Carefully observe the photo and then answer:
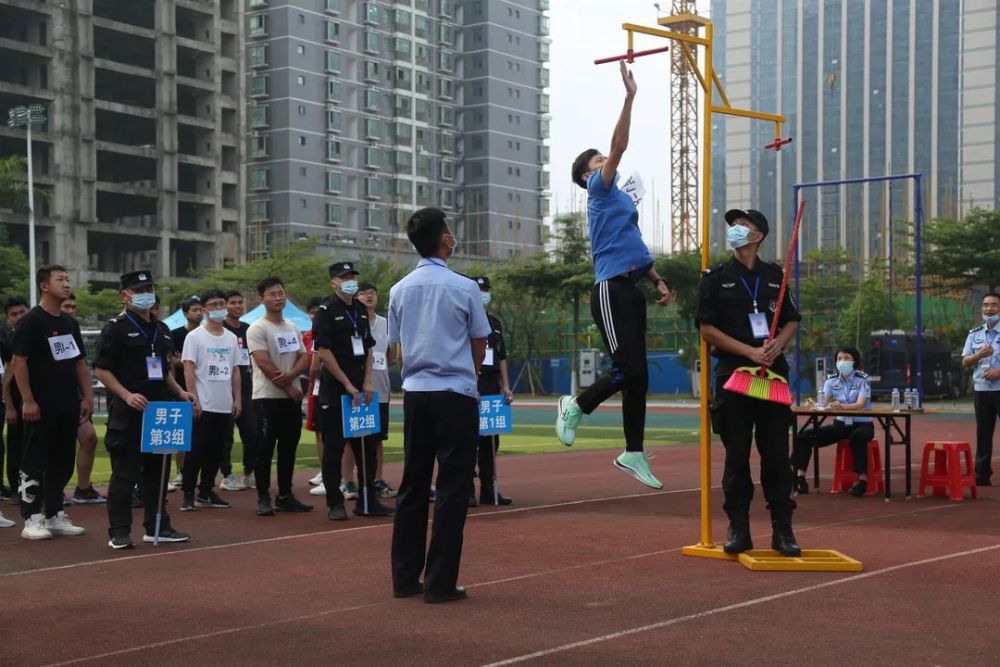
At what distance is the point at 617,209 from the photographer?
7.93 m

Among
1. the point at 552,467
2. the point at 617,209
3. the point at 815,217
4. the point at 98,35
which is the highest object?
the point at 98,35

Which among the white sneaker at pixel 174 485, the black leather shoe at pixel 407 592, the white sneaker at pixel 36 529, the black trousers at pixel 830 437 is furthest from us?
the white sneaker at pixel 174 485

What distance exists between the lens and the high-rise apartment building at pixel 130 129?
72.1 m

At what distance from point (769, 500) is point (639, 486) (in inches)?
241

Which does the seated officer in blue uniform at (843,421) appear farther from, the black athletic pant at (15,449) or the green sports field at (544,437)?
the black athletic pant at (15,449)

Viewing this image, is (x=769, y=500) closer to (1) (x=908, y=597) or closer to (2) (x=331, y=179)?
(1) (x=908, y=597)

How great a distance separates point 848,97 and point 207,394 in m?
95.4

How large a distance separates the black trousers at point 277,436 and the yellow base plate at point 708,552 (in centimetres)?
447

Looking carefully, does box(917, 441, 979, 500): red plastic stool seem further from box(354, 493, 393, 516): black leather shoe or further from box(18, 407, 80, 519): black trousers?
box(18, 407, 80, 519): black trousers

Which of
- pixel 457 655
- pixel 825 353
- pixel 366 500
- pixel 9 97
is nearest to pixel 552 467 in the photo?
pixel 366 500

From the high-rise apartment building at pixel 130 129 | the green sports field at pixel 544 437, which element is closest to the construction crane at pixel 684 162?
the high-rise apartment building at pixel 130 129

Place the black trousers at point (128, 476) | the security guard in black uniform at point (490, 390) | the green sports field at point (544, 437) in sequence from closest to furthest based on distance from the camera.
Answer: the black trousers at point (128, 476), the security guard in black uniform at point (490, 390), the green sports field at point (544, 437)

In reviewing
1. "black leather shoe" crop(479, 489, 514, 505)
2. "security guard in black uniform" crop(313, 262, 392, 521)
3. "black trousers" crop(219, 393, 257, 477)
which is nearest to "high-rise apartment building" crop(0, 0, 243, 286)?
"black trousers" crop(219, 393, 257, 477)

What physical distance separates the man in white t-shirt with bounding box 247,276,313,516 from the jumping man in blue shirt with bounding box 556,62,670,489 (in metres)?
4.44
